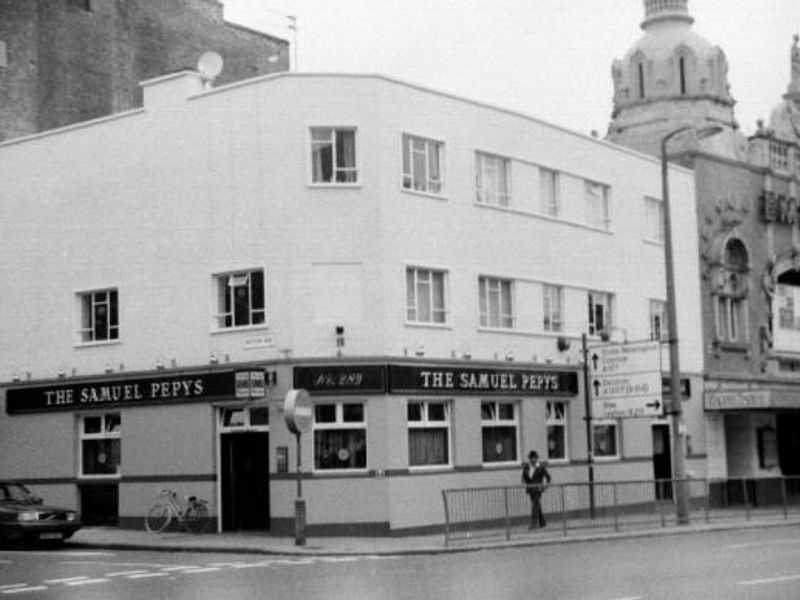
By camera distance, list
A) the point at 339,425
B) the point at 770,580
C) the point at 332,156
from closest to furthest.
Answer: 1. the point at 770,580
2. the point at 339,425
3. the point at 332,156

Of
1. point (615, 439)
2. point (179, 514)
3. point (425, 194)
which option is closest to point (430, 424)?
point (425, 194)

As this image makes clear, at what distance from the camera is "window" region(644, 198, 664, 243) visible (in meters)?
42.0

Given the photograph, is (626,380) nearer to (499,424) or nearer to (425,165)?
(499,424)

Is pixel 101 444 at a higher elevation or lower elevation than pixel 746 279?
lower

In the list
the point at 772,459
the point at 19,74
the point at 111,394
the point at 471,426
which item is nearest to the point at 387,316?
the point at 471,426

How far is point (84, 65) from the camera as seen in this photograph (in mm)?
42125

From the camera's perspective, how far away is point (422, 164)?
33219mm

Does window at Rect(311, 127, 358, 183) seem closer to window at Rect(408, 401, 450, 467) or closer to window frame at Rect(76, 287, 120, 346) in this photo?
window at Rect(408, 401, 450, 467)

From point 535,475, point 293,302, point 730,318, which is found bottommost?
point 535,475

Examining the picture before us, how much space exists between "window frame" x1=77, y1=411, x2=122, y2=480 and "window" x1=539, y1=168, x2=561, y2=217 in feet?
41.7

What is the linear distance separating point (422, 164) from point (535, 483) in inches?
320

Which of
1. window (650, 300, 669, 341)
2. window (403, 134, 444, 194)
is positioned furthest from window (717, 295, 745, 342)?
window (403, 134, 444, 194)

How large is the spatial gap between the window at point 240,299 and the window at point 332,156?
9.14ft

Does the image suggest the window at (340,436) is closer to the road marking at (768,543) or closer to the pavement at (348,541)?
the pavement at (348,541)
